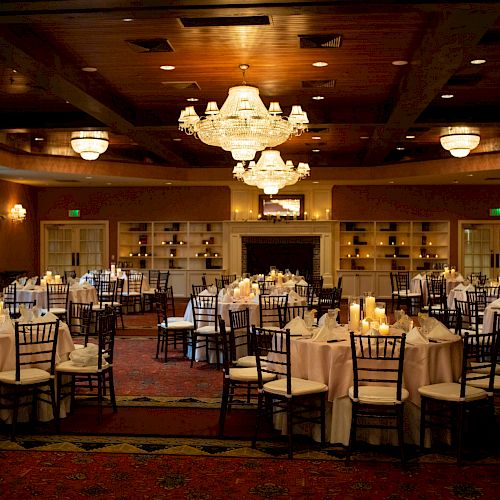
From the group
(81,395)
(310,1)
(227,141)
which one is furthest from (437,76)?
(81,395)

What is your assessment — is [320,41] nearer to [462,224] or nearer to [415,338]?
[415,338]

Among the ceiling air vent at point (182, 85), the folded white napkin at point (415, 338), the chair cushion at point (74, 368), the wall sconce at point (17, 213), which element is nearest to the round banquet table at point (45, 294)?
the ceiling air vent at point (182, 85)

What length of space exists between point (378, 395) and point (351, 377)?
0.46m

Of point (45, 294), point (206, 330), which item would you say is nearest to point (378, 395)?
point (206, 330)

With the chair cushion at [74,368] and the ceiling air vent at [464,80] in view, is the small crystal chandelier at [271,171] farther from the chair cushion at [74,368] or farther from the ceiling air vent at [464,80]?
the chair cushion at [74,368]

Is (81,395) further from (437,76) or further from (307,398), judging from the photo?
(437,76)

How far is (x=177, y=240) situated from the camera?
69.1 ft

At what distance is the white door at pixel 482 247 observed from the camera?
20297 millimetres

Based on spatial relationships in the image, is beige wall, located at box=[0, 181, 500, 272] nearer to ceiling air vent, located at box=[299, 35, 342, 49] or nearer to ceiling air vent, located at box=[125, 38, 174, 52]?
ceiling air vent, located at box=[125, 38, 174, 52]

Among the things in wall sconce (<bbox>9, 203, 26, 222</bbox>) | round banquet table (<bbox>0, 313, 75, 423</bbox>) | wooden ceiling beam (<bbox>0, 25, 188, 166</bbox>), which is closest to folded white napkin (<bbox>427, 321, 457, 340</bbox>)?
round banquet table (<bbox>0, 313, 75, 423</bbox>)

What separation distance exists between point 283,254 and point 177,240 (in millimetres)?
3127

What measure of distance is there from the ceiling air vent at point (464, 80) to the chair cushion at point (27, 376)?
649 cm

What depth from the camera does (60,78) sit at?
8.51 meters

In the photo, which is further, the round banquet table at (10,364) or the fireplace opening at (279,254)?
the fireplace opening at (279,254)
